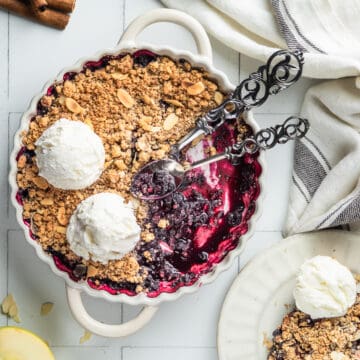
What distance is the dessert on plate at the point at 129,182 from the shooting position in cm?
110

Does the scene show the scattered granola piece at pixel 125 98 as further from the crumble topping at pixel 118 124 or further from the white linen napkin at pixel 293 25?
the white linen napkin at pixel 293 25

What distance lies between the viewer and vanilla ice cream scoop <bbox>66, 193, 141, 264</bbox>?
106cm

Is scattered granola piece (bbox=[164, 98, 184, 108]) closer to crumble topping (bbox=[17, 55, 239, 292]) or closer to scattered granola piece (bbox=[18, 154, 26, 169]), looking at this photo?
crumble topping (bbox=[17, 55, 239, 292])

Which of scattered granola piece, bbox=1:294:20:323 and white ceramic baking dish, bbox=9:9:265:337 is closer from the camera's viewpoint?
white ceramic baking dish, bbox=9:9:265:337

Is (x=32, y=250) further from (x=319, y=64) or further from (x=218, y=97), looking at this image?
(x=319, y=64)

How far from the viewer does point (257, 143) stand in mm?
1108

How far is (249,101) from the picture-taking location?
3.84ft

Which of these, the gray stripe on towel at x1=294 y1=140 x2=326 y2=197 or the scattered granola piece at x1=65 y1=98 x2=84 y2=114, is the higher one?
the scattered granola piece at x1=65 y1=98 x2=84 y2=114

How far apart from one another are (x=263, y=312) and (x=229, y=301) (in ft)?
0.20

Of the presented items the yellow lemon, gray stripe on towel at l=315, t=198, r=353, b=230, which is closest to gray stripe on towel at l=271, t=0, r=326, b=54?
gray stripe on towel at l=315, t=198, r=353, b=230

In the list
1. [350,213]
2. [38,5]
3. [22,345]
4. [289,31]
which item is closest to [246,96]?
[289,31]

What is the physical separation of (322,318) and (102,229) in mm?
399

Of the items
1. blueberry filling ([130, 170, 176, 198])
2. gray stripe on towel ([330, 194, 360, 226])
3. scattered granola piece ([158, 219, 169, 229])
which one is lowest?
scattered granola piece ([158, 219, 169, 229])

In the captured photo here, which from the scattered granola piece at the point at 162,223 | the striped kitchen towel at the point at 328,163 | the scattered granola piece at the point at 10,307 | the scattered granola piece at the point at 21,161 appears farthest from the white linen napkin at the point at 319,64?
the scattered granola piece at the point at 10,307
